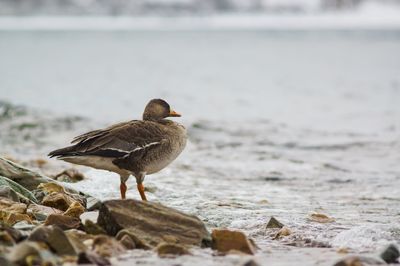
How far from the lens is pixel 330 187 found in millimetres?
→ 12688

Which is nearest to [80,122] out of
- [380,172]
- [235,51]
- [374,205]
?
[380,172]

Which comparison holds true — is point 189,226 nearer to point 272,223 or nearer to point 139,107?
point 272,223

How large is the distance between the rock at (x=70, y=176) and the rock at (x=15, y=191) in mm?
2538

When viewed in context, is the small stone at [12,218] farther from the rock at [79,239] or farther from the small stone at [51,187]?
the small stone at [51,187]

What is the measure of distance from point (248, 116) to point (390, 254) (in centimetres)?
1767

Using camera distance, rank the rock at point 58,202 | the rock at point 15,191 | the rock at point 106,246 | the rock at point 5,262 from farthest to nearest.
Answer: the rock at point 58,202, the rock at point 15,191, the rock at point 106,246, the rock at point 5,262

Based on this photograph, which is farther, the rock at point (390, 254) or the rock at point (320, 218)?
the rock at point (320, 218)

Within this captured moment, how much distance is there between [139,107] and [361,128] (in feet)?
28.6

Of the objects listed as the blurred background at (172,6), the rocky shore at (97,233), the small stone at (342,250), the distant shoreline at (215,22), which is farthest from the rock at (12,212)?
the blurred background at (172,6)

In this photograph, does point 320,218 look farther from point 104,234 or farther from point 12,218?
point 12,218

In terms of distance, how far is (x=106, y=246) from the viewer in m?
6.47

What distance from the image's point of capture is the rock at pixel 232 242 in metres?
6.88

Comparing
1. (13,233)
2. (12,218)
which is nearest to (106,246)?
(13,233)

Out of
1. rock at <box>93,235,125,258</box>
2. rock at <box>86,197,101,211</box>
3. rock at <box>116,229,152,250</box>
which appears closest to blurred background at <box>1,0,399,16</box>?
rock at <box>86,197,101,211</box>
